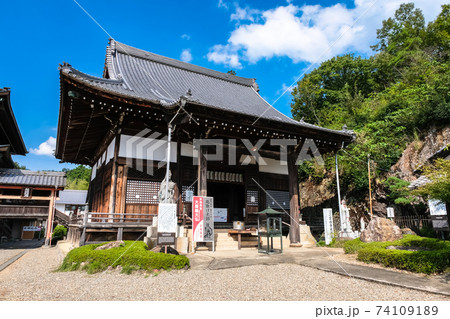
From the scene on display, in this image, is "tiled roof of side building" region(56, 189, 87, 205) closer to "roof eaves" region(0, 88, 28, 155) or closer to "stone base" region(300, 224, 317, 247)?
"roof eaves" region(0, 88, 28, 155)

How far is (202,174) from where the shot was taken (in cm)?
1011

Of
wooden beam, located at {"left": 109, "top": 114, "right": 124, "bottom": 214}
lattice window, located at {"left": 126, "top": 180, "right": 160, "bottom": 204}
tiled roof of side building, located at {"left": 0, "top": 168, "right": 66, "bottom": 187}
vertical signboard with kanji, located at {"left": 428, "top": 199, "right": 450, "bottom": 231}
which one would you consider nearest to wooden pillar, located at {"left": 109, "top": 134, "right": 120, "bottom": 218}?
wooden beam, located at {"left": 109, "top": 114, "right": 124, "bottom": 214}

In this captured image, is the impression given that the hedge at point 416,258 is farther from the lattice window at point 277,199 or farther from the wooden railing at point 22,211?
the wooden railing at point 22,211

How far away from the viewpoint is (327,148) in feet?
43.3

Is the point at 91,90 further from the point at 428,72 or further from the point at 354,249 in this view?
the point at 428,72

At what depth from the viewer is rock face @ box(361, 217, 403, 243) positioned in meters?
9.93

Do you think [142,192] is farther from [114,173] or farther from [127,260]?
[127,260]

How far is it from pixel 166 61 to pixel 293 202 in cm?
1181

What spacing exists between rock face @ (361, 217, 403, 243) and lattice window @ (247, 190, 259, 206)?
197 inches

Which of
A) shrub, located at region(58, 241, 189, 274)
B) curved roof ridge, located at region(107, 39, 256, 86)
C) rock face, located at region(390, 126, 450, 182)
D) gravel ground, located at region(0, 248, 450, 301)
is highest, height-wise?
curved roof ridge, located at region(107, 39, 256, 86)

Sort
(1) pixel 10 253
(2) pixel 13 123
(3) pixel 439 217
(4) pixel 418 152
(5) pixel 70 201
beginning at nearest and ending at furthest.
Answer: (3) pixel 439 217, (1) pixel 10 253, (4) pixel 418 152, (2) pixel 13 123, (5) pixel 70 201

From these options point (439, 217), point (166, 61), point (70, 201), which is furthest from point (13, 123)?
point (439, 217)

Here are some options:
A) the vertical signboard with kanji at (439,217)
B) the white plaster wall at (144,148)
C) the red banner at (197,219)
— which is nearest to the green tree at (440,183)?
the vertical signboard with kanji at (439,217)
